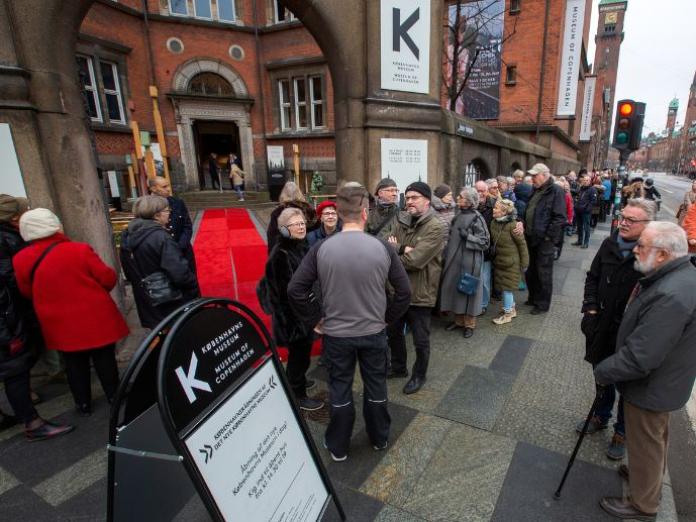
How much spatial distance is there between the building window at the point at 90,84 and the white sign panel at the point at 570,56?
18.1 meters

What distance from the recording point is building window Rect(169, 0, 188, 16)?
550 inches

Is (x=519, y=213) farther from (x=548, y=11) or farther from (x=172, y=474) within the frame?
(x=548, y=11)

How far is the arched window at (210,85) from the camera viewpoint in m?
14.9

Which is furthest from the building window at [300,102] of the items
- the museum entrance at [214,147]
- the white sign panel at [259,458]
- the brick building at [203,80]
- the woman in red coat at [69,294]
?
the white sign panel at [259,458]

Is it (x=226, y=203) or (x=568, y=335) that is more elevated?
→ (x=226, y=203)

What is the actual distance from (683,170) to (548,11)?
276ft

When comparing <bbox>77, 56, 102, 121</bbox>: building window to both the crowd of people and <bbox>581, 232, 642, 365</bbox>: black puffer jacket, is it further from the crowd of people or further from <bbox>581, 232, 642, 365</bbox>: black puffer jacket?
<bbox>581, 232, 642, 365</bbox>: black puffer jacket

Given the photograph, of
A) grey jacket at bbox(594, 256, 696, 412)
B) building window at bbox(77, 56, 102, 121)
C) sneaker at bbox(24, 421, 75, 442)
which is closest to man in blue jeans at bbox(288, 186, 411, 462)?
grey jacket at bbox(594, 256, 696, 412)

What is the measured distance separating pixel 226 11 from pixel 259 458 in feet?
58.0

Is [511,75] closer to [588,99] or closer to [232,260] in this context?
[588,99]

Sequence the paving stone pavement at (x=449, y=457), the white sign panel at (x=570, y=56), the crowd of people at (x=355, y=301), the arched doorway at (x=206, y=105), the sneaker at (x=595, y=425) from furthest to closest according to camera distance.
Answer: the white sign panel at (x=570, y=56), the arched doorway at (x=206, y=105), the sneaker at (x=595, y=425), the paving stone pavement at (x=449, y=457), the crowd of people at (x=355, y=301)

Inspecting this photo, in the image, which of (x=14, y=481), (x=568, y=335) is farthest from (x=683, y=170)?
(x=14, y=481)

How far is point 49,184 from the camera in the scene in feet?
11.8

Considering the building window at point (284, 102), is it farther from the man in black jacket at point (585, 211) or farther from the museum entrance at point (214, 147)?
the man in black jacket at point (585, 211)
